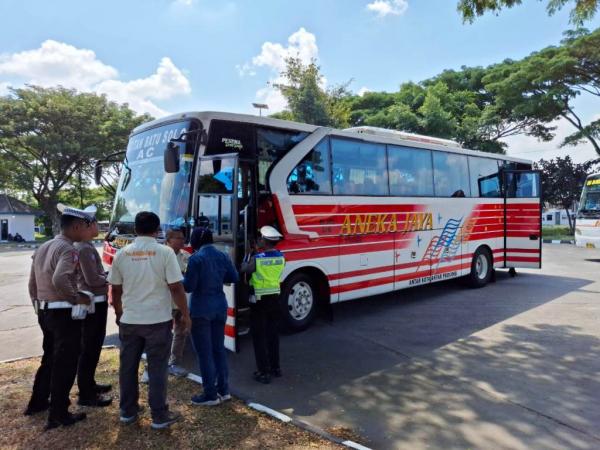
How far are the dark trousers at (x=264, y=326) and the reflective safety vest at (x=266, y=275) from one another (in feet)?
0.26

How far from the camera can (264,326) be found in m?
4.86

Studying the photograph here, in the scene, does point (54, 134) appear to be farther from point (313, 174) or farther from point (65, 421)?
point (65, 421)

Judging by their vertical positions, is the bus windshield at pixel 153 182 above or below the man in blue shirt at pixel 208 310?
above

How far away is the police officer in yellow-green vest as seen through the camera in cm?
475

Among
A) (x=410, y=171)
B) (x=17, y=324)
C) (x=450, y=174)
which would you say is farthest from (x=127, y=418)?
(x=450, y=174)

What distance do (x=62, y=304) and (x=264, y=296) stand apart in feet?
6.20

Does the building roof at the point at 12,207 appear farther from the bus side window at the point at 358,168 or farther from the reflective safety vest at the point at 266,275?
the reflective safety vest at the point at 266,275

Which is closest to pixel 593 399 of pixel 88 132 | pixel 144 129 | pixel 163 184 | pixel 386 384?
pixel 386 384

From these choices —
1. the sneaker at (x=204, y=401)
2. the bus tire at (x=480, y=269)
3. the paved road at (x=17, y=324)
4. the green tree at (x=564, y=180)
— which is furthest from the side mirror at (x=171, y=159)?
the green tree at (x=564, y=180)

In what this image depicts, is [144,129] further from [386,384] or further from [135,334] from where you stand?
[386,384]

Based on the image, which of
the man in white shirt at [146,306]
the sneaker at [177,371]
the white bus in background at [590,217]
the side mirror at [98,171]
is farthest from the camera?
the white bus in background at [590,217]

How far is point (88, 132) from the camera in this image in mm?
29469

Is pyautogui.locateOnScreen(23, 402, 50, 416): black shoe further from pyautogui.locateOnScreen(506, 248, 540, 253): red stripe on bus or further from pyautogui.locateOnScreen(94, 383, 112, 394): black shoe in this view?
pyautogui.locateOnScreen(506, 248, 540, 253): red stripe on bus

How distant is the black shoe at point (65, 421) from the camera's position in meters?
3.76
